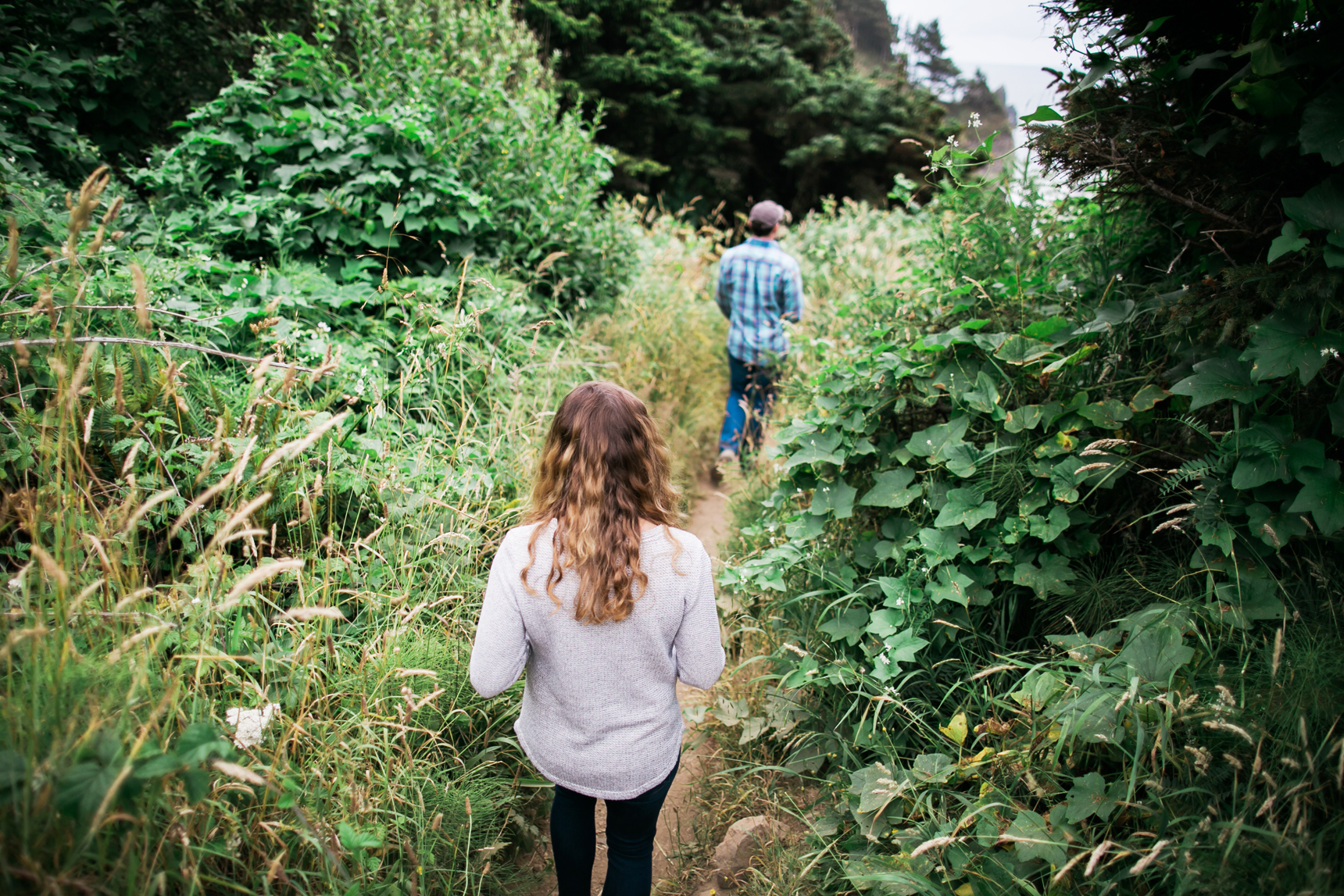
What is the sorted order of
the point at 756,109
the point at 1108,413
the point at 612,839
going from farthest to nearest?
the point at 756,109 → the point at 1108,413 → the point at 612,839

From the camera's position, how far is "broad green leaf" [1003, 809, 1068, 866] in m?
1.68

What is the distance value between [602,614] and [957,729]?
Answer: 123 centimetres

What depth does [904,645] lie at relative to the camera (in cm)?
229

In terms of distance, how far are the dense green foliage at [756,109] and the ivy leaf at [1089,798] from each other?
15.5 meters

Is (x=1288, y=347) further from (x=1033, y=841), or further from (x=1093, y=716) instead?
(x=1033, y=841)

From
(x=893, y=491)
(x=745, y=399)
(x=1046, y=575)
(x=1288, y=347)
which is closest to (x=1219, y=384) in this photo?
(x=1288, y=347)

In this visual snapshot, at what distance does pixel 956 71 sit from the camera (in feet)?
61.3

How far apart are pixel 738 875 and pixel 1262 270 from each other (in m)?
2.54

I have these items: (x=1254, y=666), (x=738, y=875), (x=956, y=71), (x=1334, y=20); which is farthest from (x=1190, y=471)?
(x=956, y=71)

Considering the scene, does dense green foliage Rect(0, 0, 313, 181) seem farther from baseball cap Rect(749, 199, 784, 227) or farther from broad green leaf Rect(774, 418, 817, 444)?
broad green leaf Rect(774, 418, 817, 444)

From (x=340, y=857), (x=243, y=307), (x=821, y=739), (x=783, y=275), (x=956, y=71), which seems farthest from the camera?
(x=956, y=71)

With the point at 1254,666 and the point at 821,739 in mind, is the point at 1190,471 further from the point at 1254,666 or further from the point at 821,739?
the point at 821,739

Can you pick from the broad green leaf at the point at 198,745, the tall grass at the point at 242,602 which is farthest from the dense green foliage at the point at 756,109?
the broad green leaf at the point at 198,745

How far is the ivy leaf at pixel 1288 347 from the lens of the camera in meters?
1.80
